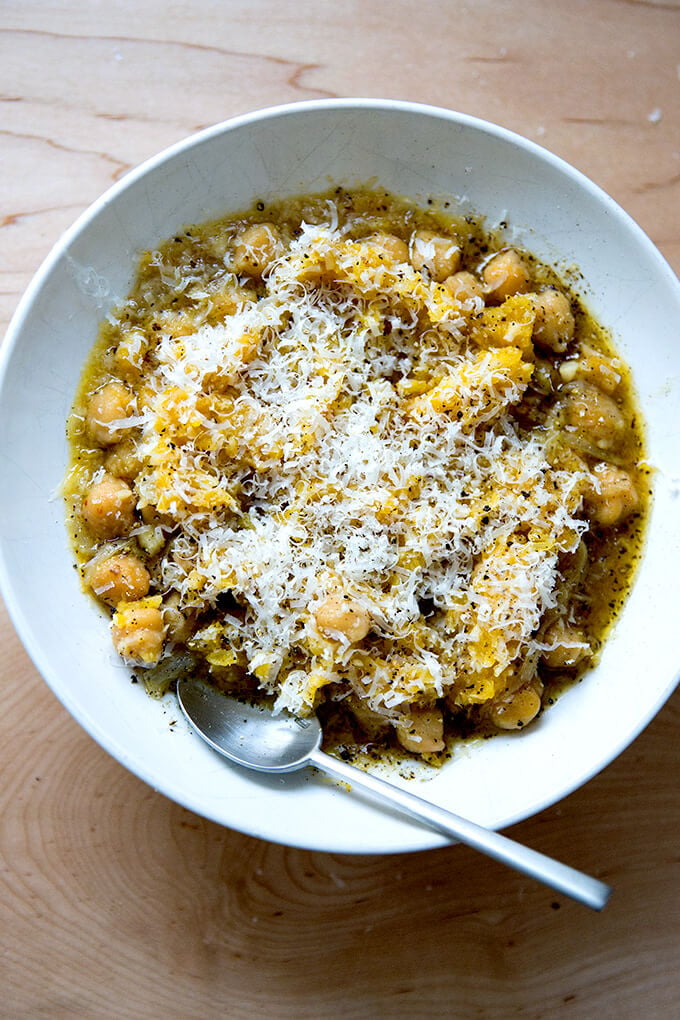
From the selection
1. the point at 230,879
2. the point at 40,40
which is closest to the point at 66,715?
the point at 230,879

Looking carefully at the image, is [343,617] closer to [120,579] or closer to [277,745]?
[277,745]

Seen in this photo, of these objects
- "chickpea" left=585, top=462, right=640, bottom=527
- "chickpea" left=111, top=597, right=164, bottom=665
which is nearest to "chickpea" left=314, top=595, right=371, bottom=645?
"chickpea" left=111, top=597, right=164, bottom=665

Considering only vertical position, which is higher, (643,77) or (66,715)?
(643,77)

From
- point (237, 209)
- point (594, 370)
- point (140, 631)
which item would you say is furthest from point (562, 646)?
point (237, 209)

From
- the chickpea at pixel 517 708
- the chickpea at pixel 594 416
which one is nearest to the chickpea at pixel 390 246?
the chickpea at pixel 594 416

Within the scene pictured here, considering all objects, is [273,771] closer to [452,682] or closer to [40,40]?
[452,682]

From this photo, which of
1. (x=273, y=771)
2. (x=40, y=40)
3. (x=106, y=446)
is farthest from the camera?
(x=40, y=40)
